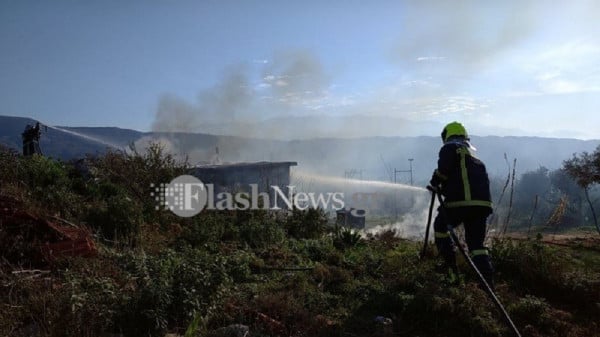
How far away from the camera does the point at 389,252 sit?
7.87 meters

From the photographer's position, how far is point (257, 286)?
5.71 metres

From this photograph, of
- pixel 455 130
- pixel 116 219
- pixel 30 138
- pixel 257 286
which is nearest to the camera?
pixel 257 286

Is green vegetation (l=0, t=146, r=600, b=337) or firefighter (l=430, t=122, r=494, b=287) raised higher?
firefighter (l=430, t=122, r=494, b=287)

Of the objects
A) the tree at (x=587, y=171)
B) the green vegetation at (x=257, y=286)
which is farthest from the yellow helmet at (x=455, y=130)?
the tree at (x=587, y=171)

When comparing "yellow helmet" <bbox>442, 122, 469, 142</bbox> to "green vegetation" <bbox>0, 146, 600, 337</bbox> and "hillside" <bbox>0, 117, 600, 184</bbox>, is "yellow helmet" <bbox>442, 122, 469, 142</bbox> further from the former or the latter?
"hillside" <bbox>0, 117, 600, 184</bbox>

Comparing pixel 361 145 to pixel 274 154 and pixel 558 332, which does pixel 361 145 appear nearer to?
pixel 274 154

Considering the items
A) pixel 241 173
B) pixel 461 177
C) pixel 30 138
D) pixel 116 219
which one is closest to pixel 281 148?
pixel 241 173

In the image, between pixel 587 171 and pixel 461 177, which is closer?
pixel 461 177

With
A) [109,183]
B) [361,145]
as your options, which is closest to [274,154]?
[361,145]

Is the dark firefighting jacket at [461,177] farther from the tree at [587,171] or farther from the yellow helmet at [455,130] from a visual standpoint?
the tree at [587,171]

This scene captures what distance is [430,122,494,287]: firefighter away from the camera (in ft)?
18.0

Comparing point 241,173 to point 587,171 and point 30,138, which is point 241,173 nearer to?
point 30,138

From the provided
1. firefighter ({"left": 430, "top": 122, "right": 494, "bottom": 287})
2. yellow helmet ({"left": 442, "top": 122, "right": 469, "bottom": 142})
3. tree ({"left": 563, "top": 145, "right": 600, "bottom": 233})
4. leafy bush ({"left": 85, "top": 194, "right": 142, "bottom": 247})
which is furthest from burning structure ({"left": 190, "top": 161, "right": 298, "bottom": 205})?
firefighter ({"left": 430, "top": 122, "right": 494, "bottom": 287})

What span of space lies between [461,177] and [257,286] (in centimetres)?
304
